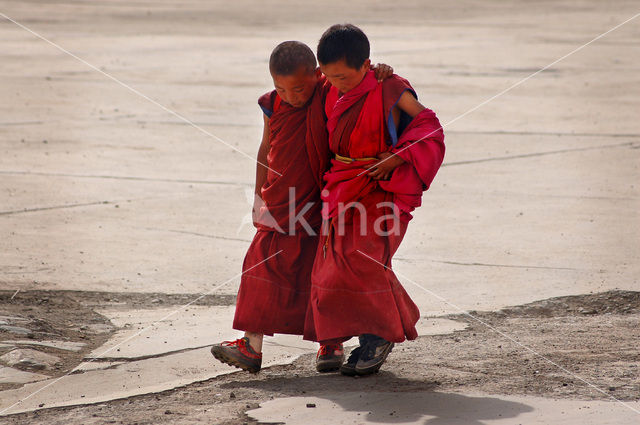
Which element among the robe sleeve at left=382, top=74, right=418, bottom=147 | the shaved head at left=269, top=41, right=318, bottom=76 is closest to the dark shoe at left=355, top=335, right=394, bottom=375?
the robe sleeve at left=382, top=74, right=418, bottom=147

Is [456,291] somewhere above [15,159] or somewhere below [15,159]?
below

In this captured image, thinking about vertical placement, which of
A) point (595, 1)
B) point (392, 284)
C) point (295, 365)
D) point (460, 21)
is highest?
point (595, 1)

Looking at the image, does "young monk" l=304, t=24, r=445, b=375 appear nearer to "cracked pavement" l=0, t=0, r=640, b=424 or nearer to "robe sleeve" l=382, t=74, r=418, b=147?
"robe sleeve" l=382, t=74, r=418, b=147

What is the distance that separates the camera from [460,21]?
26.0 meters

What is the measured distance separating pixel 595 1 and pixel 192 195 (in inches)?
1137

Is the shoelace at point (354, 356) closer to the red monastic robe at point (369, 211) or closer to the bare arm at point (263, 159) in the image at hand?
the red monastic robe at point (369, 211)

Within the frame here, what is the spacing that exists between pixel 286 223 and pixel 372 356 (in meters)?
0.68

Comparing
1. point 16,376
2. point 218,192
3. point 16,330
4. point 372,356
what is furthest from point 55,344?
point 218,192

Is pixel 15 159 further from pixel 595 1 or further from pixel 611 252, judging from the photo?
pixel 595 1

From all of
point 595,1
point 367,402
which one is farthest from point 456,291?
point 595,1

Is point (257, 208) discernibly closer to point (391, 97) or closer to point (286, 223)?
point (286, 223)

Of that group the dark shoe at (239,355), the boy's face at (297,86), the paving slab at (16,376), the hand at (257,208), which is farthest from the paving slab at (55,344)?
the boy's face at (297,86)

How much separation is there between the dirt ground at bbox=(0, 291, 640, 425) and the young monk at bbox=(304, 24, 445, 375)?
23 cm

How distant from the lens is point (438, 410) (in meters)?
3.71
